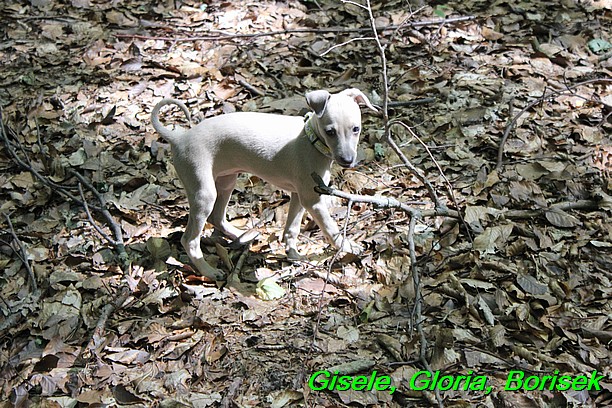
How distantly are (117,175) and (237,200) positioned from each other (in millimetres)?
1091

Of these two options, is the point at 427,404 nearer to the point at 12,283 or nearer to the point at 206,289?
the point at 206,289

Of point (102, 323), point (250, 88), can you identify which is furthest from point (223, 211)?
point (250, 88)

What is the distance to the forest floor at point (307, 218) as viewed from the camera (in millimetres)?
3361

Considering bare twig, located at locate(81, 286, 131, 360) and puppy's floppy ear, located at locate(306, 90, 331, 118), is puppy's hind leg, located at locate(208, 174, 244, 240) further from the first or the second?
puppy's floppy ear, located at locate(306, 90, 331, 118)

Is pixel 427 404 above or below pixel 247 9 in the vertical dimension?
below

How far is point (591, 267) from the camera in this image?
3832 mm

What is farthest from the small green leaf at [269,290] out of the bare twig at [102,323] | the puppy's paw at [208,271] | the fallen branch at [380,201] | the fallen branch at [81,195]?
the fallen branch at [81,195]

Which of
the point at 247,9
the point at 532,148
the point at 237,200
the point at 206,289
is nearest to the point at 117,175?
the point at 237,200

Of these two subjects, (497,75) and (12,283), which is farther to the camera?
(497,75)

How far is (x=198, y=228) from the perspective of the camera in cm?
397

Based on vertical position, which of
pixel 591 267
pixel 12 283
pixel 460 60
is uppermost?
pixel 460 60

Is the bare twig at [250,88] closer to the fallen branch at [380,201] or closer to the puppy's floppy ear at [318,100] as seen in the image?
the fallen branch at [380,201]

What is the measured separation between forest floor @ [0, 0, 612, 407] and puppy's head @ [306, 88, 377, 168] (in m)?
0.68

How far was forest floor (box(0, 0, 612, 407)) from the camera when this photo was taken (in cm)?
336
